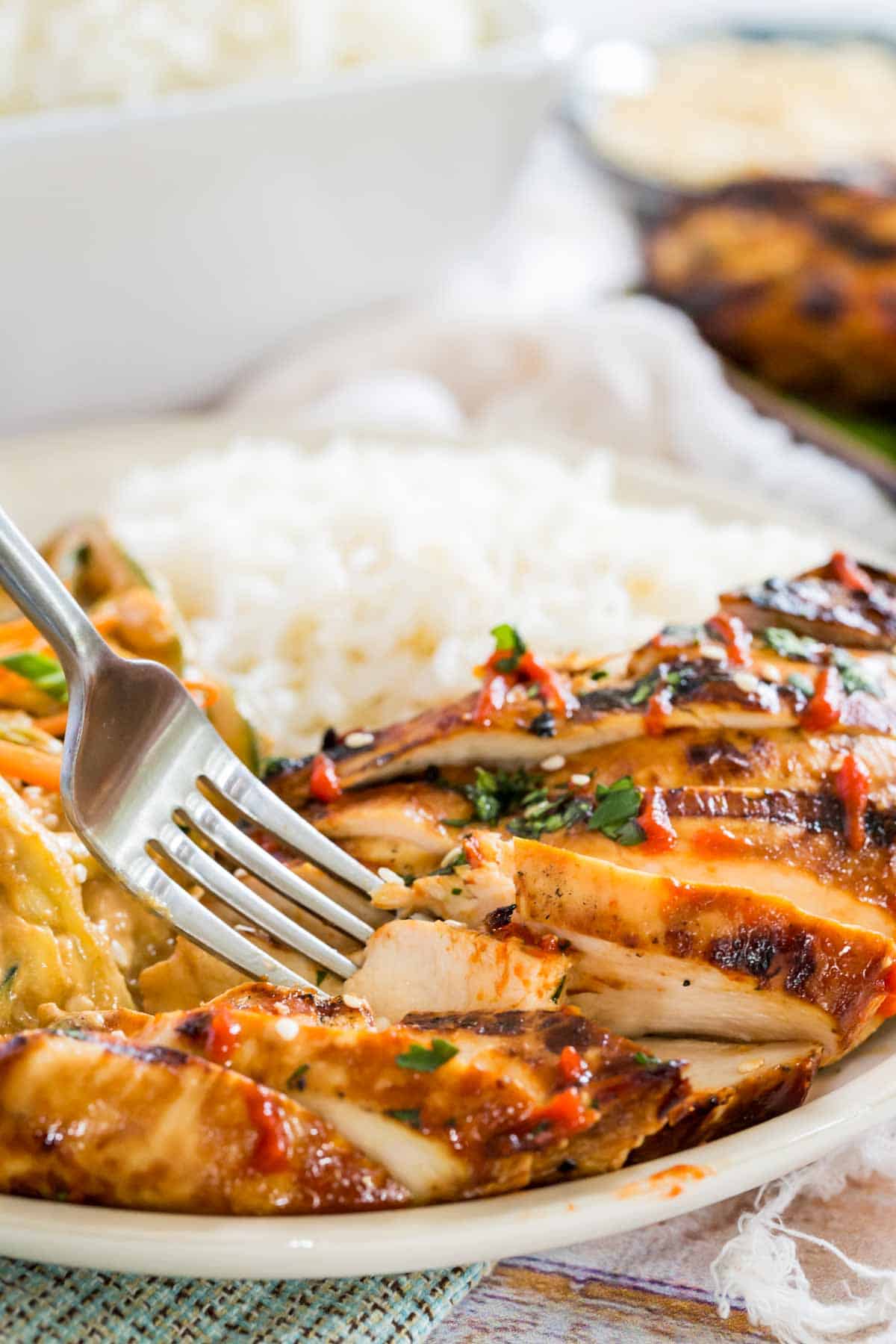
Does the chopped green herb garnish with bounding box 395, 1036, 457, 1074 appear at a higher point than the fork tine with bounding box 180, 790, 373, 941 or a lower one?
higher

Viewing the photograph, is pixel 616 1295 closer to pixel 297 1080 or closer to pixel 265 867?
pixel 297 1080

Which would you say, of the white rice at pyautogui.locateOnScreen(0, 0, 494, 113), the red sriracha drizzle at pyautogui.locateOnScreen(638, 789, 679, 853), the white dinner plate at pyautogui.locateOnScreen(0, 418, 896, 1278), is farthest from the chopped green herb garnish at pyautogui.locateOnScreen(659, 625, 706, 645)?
the white rice at pyautogui.locateOnScreen(0, 0, 494, 113)

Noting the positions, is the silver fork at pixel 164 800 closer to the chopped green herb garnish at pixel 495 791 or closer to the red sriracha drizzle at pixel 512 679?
the chopped green herb garnish at pixel 495 791

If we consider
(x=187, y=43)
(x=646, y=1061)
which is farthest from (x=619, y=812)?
(x=187, y=43)

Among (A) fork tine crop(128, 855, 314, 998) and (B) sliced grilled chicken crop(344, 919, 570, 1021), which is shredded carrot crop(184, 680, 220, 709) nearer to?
(A) fork tine crop(128, 855, 314, 998)

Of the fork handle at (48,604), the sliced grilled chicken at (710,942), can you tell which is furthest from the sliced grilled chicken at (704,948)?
the fork handle at (48,604)

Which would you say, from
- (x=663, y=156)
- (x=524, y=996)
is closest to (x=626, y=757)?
(x=524, y=996)

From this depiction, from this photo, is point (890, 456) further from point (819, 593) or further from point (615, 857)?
point (615, 857)
